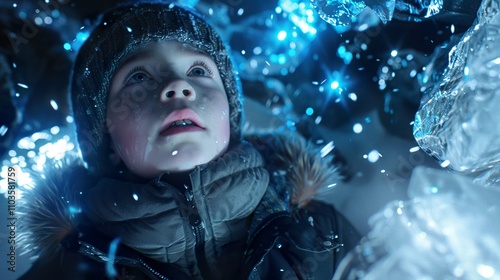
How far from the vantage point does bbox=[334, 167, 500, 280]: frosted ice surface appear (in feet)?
2.16

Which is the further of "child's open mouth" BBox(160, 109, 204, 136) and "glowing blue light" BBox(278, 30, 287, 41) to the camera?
"glowing blue light" BBox(278, 30, 287, 41)

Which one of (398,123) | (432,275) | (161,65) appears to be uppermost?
(161,65)

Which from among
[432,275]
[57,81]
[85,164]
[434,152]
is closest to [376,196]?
[434,152]

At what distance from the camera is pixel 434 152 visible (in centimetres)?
87

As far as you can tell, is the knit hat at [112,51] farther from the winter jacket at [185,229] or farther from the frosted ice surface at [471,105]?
the frosted ice surface at [471,105]

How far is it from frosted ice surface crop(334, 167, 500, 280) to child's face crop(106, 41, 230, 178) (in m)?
0.36

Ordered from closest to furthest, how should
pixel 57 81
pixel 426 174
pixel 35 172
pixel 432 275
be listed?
pixel 432 275 < pixel 426 174 < pixel 35 172 < pixel 57 81

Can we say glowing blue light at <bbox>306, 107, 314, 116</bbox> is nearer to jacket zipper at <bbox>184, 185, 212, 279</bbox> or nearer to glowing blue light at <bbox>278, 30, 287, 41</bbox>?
glowing blue light at <bbox>278, 30, 287, 41</bbox>

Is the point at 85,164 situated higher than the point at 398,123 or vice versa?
the point at 85,164

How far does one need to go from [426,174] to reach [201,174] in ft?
1.31

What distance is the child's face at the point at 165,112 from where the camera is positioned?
3.23 feet

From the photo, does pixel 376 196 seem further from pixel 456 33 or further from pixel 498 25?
pixel 498 25

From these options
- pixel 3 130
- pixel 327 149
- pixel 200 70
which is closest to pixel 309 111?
pixel 327 149

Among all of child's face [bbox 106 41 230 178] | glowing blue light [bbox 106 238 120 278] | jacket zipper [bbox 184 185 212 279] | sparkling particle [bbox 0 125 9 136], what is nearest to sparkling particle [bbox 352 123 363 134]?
child's face [bbox 106 41 230 178]
